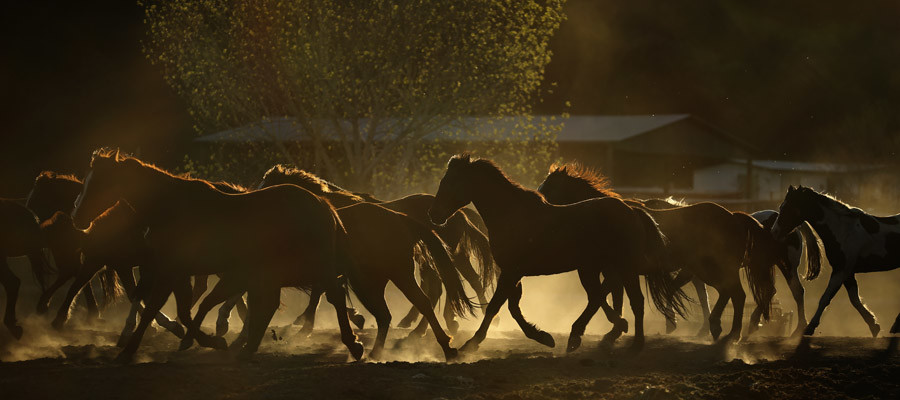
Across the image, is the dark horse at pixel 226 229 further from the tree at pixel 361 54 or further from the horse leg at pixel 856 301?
the tree at pixel 361 54

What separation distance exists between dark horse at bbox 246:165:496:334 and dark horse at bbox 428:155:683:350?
3.59ft

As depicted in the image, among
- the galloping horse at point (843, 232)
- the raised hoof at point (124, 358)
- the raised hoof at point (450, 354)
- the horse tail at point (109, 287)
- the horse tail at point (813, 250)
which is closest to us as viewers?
the raised hoof at point (124, 358)

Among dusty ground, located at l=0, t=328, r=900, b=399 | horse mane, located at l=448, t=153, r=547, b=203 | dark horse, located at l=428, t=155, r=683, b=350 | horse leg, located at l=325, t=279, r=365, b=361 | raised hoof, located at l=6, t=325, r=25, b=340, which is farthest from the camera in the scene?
raised hoof, located at l=6, t=325, r=25, b=340

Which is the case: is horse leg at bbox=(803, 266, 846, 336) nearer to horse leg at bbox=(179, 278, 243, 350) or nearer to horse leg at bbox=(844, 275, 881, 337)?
horse leg at bbox=(844, 275, 881, 337)

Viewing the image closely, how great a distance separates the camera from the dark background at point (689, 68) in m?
38.8

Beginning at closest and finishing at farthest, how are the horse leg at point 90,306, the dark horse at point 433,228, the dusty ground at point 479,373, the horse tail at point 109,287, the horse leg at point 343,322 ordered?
the dusty ground at point 479,373 < the horse leg at point 343,322 < the dark horse at point 433,228 < the horse tail at point 109,287 < the horse leg at point 90,306

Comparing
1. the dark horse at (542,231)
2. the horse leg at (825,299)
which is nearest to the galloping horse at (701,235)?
the horse leg at (825,299)

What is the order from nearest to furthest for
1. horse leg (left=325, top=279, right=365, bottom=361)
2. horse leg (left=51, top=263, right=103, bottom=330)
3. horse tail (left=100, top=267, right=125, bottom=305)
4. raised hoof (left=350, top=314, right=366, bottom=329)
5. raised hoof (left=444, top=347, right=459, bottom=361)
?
horse leg (left=325, top=279, right=365, bottom=361) → raised hoof (left=444, top=347, right=459, bottom=361) → horse leg (left=51, top=263, right=103, bottom=330) → horse tail (left=100, top=267, right=125, bottom=305) → raised hoof (left=350, top=314, right=366, bottom=329)

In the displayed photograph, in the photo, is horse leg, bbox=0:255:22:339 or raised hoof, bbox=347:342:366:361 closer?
raised hoof, bbox=347:342:366:361

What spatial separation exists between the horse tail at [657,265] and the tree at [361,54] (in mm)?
16257

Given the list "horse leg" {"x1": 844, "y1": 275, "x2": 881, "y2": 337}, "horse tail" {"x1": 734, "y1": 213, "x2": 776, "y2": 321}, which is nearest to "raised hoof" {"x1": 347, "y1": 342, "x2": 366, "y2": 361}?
"horse tail" {"x1": 734, "y1": 213, "x2": 776, "y2": 321}

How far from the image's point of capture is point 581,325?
942cm

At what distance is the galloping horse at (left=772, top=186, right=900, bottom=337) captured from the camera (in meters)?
11.0

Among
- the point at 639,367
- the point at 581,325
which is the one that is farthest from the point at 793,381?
the point at 581,325
